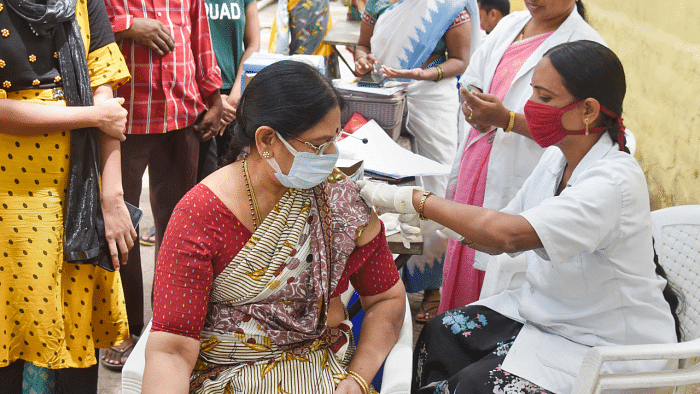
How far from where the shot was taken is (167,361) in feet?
5.15

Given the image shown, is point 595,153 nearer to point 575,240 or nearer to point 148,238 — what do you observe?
point 575,240

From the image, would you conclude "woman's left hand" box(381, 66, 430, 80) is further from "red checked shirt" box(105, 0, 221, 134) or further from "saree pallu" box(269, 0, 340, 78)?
"saree pallu" box(269, 0, 340, 78)

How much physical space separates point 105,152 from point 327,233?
833 millimetres

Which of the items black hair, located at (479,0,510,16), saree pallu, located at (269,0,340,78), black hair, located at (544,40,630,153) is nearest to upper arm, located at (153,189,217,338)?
black hair, located at (544,40,630,153)

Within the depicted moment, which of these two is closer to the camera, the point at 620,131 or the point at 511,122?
the point at 620,131

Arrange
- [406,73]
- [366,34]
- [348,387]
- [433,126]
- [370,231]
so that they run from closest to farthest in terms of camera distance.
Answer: [348,387], [370,231], [406,73], [433,126], [366,34]

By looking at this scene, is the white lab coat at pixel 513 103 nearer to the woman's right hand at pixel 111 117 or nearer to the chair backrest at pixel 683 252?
the chair backrest at pixel 683 252

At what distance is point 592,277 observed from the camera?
1842 millimetres

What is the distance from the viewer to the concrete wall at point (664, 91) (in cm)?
320

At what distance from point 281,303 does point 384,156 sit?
1260 mm

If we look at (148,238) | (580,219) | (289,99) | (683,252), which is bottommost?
(148,238)

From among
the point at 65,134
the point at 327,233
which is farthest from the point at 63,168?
the point at 327,233

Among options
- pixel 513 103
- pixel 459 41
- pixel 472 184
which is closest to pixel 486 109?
pixel 513 103

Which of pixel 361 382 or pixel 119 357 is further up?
pixel 361 382
